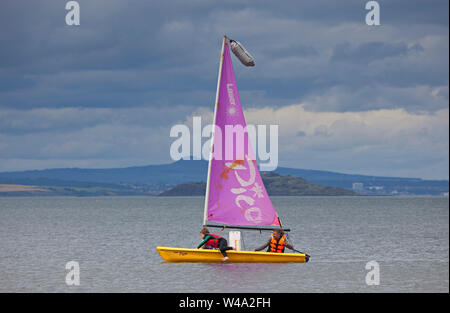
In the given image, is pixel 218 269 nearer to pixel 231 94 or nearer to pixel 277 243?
pixel 277 243

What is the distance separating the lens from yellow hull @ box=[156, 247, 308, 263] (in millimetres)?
37406

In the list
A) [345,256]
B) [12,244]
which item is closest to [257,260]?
[345,256]

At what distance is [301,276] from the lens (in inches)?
1492

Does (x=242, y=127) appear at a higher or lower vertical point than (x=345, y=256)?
higher

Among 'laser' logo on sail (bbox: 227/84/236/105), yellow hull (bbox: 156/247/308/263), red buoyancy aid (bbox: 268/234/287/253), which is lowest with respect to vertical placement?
yellow hull (bbox: 156/247/308/263)

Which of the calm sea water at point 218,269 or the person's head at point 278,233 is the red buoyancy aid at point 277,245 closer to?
the person's head at point 278,233

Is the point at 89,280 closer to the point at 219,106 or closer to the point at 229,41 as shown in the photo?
the point at 219,106

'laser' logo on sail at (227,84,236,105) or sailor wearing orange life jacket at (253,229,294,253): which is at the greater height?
'laser' logo on sail at (227,84,236,105)
